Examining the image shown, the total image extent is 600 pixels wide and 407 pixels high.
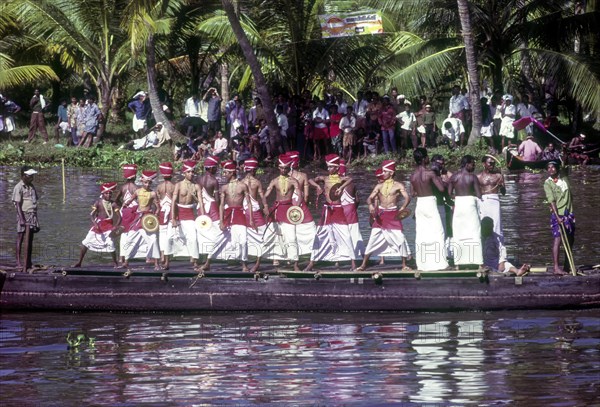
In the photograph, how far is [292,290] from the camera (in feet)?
58.3

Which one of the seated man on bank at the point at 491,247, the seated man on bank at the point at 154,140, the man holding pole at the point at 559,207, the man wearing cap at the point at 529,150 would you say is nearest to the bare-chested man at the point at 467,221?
the seated man on bank at the point at 491,247

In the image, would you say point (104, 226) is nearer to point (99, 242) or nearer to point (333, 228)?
point (99, 242)

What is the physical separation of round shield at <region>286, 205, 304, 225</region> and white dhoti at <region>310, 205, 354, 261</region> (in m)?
0.35

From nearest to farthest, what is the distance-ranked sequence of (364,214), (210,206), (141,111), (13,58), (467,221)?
(467,221)
(210,206)
(364,214)
(141,111)
(13,58)

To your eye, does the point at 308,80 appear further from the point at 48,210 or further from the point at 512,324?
the point at 512,324

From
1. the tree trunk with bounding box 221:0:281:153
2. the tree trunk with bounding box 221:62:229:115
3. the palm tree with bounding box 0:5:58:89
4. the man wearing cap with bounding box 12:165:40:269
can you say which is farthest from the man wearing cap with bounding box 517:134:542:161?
the palm tree with bounding box 0:5:58:89

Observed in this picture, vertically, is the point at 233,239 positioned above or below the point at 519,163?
below

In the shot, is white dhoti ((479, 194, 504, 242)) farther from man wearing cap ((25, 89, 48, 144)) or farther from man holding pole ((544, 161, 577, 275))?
man wearing cap ((25, 89, 48, 144))

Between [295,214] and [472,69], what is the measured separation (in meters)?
12.4

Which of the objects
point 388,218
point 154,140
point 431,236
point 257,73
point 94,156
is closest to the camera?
point 431,236

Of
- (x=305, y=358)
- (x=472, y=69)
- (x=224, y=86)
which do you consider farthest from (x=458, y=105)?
(x=305, y=358)

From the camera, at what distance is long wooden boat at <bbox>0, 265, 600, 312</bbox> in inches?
679

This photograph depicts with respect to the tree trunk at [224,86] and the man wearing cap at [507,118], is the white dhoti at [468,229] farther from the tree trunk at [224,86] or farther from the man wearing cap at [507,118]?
the tree trunk at [224,86]

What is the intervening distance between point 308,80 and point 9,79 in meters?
8.51
